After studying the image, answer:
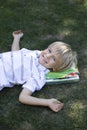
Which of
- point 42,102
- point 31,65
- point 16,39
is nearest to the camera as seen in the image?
point 42,102

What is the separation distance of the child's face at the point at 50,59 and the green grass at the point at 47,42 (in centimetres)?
19

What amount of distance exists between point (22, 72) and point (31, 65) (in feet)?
0.33

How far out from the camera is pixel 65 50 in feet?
9.97

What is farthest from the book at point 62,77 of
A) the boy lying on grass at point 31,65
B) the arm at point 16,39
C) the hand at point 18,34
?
the hand at point 18,34

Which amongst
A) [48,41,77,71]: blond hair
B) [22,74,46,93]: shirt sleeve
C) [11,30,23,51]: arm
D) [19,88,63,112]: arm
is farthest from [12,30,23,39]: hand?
[19,88,63,112]: arm

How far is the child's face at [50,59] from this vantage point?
9.98 feet

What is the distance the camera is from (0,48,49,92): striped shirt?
9.81 ft

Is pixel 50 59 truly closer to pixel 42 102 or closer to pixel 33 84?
pixel 33 84

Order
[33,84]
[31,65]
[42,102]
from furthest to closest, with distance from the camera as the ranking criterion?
[31,65]
[33,84]
[42,102]

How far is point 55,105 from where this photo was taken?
9.32ft

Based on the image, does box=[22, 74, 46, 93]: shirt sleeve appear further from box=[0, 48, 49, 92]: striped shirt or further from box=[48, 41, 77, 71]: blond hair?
box=[48, 41, 77, 71]: blond hair

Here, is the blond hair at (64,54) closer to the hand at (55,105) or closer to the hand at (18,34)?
the hand at (55,105)

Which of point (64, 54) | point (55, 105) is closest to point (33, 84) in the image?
point (55, 105)

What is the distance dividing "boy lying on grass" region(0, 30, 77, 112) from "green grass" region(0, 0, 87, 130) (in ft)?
0.30
